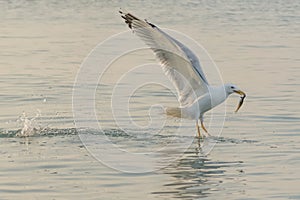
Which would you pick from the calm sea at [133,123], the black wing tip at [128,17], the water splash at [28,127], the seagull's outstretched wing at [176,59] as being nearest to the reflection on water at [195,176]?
the calm sea at [133,123]

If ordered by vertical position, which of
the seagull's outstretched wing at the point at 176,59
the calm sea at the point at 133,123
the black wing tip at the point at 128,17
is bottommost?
the calm sea at the point at 133,123

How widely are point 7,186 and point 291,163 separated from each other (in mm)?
3443

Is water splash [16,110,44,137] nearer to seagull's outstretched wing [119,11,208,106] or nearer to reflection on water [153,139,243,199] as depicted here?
seagull's outstretched wing [119,11,208,106]

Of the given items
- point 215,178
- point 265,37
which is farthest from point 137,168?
point 265,37

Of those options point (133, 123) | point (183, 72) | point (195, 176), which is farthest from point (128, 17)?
point (195, 176)

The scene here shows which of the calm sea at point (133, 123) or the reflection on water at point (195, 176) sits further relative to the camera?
the calm sea at point (133, 123)

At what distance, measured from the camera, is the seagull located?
12.1m

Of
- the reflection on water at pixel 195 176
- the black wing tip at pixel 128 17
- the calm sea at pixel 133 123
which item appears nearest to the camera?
the reflection on water at pixel 195 176

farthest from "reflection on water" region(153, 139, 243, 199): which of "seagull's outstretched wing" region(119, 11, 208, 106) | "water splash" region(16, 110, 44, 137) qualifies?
"water splash" region(16, 110, 44, 137)

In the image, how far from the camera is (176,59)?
12.3 metres

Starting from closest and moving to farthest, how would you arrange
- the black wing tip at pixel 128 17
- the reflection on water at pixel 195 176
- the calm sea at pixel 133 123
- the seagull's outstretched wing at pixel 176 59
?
the reflection on water at pixel 195 176 → the calm sea at pixel 133 123 → the seagull's outstretched wing at pixel 176 59 → the black wing tip at pixel 128 17

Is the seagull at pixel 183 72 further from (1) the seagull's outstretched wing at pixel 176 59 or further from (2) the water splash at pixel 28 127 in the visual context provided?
(2) the water splash at pixel 28 127

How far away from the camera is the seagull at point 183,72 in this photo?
477 inches

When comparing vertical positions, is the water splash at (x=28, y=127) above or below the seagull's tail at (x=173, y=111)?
below
